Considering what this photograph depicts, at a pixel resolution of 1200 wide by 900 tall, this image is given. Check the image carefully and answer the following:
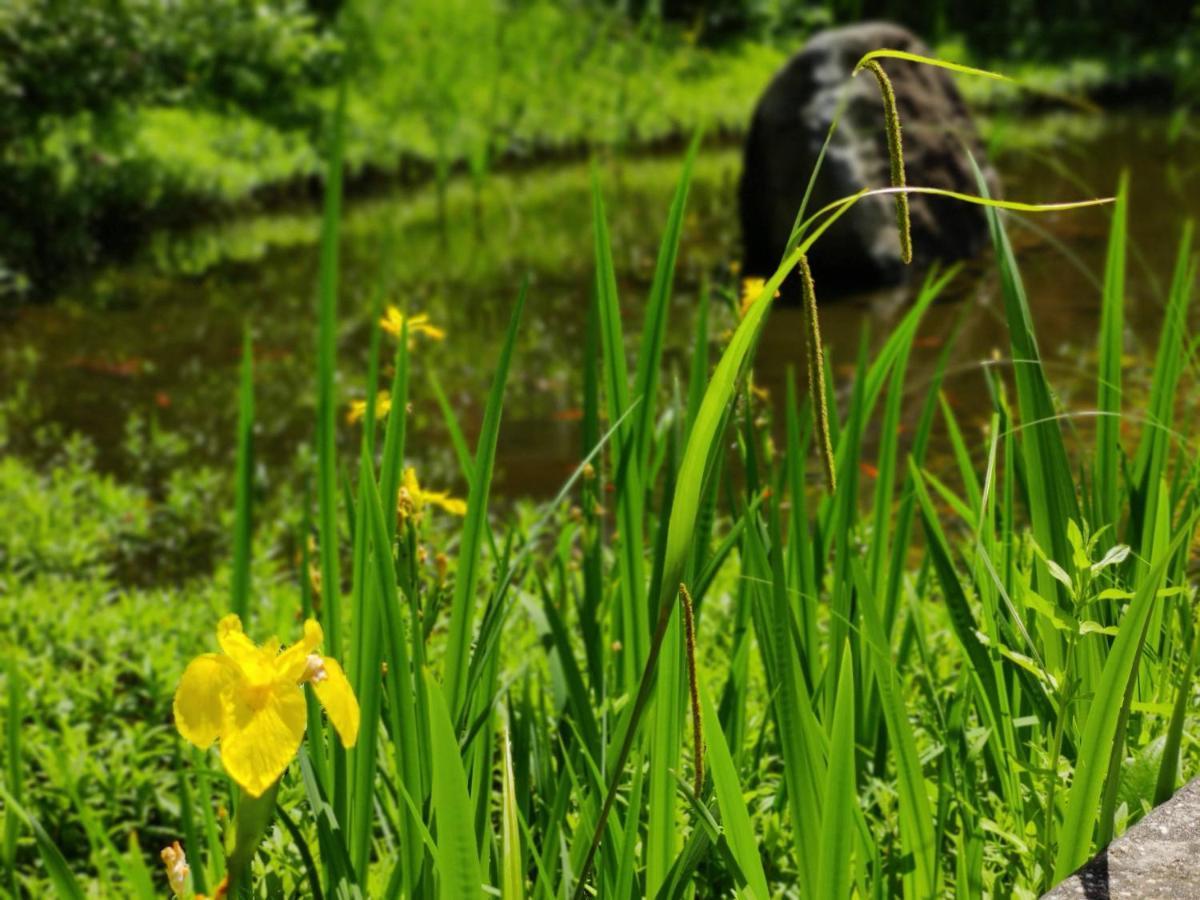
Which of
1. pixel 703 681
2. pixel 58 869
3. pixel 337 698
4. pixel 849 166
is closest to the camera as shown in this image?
pixel 337 698

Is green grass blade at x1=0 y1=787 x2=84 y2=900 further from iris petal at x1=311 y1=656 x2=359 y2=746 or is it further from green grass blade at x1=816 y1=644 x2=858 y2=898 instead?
green grass blade at x1=816 y1=644 x2=858 y2=898

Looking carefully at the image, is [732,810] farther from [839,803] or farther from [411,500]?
[411,500]

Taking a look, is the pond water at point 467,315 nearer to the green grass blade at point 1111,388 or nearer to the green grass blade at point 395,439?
the green grass blade at point 1111,388

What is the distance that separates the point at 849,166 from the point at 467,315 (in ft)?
6.89

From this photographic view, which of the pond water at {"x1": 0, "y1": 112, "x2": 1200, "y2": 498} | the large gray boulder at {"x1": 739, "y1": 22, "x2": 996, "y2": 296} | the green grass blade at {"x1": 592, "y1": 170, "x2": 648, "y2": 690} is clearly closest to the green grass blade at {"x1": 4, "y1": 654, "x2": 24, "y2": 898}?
the green grass blade at {"x1": 592, "y1": 170, "x2": 648, "y2": 690}

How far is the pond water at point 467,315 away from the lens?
5.27m

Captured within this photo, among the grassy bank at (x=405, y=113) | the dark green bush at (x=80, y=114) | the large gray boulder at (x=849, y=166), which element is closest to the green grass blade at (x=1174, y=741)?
the grassy bank at (x=405, y=113)

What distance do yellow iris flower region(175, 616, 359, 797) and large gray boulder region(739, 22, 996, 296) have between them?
616cm

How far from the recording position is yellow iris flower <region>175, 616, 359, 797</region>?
0.88 metres

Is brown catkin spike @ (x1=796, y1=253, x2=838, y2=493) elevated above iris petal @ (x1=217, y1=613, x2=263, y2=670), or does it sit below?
above

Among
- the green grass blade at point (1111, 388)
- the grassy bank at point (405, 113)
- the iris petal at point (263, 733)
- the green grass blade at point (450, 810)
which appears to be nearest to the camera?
the iris petal at point (263, 733)

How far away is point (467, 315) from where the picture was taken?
6738 millimetres

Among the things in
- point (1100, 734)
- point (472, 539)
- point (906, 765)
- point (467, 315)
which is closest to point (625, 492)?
point (472, 539)

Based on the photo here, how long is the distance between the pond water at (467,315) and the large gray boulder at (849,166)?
231mm
